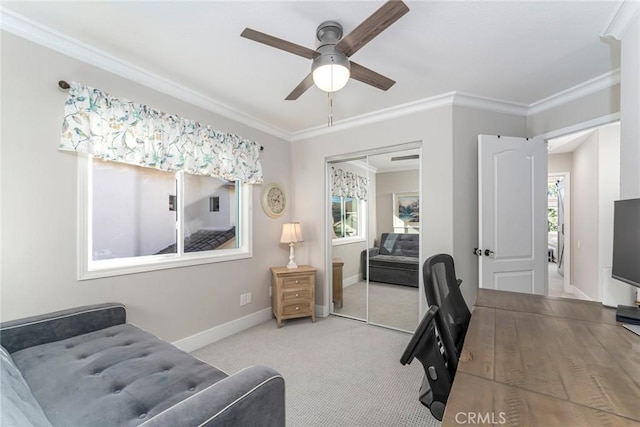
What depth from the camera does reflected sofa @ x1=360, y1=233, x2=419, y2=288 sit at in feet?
10.5

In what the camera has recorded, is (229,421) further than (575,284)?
No

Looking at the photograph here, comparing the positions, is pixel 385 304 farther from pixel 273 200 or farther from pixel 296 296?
pixel 273 200

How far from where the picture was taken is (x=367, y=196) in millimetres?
3617

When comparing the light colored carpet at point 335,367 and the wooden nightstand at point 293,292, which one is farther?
the wooden nightstand at point 293,292

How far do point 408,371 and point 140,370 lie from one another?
2003 millimetres

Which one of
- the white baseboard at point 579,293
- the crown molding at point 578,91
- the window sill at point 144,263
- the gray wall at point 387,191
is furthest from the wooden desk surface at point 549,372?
the white baseboard at point 579,293

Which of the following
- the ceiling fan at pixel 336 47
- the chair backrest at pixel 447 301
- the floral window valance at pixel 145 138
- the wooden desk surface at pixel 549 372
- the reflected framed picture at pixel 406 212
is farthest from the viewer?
the reflected framed picture at pixel 406 212

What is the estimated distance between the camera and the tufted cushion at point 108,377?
111cm

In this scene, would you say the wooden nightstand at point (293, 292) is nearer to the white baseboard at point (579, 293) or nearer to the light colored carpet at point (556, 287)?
the light colored carpet at point (556, 287)

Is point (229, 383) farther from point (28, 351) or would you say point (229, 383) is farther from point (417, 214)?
point (417, 214)

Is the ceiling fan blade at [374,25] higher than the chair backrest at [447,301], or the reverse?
the ceiling fan blade at [374,25]

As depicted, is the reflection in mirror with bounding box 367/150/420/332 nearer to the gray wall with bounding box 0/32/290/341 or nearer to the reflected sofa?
the reflected sofa

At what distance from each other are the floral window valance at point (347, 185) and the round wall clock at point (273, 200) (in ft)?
2.36

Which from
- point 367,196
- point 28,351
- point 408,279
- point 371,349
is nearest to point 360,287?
point 408,279
